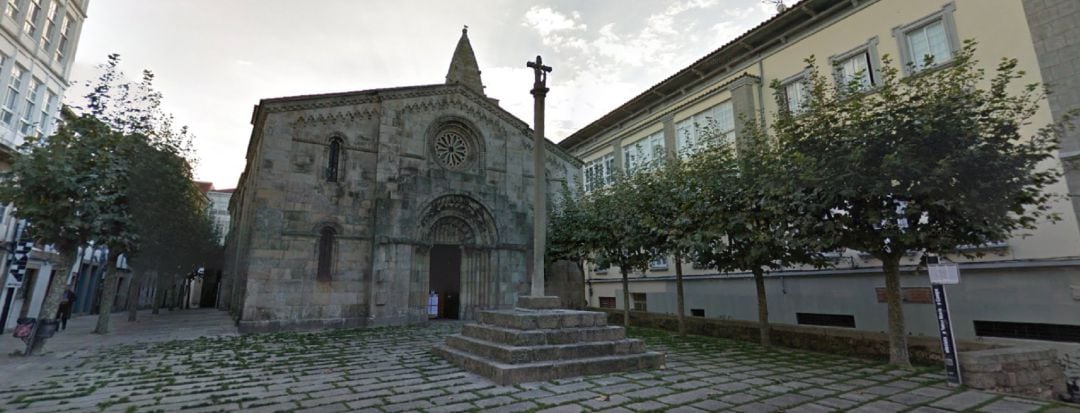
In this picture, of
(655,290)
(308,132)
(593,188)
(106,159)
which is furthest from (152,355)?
(655,290)

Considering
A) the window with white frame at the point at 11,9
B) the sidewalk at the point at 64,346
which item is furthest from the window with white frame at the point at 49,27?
the sidewalk at the point at 64,346

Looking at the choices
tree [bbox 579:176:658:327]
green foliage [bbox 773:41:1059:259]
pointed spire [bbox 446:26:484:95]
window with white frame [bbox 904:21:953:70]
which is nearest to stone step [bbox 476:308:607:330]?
green foliage [bbox 773:41:1059:259]

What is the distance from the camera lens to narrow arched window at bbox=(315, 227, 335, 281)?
1741cm

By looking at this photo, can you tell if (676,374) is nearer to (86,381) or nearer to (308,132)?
(86,381)

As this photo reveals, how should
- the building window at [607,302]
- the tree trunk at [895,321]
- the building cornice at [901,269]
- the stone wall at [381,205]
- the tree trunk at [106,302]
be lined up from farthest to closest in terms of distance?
the building window at [607,302], the tree trunk at [106,302], the stone wall at [381,205], the building cornice at [901,269], the tree trunk at [895,321]

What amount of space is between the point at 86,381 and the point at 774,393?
437 inches

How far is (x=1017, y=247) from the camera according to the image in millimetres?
11352

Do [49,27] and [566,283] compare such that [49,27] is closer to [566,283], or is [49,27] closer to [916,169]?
[566,283]

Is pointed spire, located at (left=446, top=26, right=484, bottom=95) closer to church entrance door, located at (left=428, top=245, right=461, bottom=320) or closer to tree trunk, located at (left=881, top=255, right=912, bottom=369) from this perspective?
church entrance door, located at (left=428, top=245, right=461, bottom=320)

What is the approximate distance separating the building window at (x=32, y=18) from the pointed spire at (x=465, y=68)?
17.6 m

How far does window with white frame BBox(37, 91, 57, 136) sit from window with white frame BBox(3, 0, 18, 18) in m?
3.62

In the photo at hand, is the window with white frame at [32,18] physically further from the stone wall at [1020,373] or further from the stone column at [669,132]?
the stone wall at [1020,373]

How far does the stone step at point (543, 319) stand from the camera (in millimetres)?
9305

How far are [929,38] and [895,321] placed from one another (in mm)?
8896
